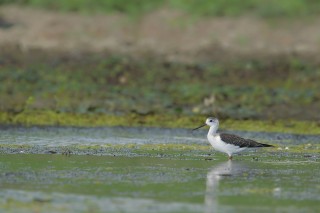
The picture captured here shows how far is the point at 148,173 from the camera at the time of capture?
17.5 m

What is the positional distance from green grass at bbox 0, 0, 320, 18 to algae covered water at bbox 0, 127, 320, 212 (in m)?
10.2

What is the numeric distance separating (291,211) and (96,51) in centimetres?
1870

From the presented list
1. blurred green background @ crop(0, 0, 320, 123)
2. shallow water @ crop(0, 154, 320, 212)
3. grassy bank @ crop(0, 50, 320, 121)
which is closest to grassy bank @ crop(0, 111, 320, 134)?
blurred green background @ crop(0, 0, 320, 123)

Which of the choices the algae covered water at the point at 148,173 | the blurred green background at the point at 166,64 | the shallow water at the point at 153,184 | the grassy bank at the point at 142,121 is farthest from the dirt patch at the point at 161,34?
the shallow water at the point at 153,184

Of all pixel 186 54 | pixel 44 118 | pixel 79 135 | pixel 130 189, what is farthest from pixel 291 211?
pixel 186 54

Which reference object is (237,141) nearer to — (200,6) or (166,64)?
(166,64)

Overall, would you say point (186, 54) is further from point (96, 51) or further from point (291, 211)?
point (291, 211)

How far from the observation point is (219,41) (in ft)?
107

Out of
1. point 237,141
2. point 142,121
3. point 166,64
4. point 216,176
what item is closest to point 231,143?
point 237,141

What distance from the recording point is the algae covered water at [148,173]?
14.6 metres

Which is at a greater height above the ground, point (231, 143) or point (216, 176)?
point (231, 143)

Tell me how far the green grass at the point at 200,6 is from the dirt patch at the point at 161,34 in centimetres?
30

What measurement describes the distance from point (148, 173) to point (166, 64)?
14117 millimetres

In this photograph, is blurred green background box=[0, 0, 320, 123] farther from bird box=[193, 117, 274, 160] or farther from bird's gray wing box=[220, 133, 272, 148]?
bird's gray wing box=[220, 133, 272, 148]
